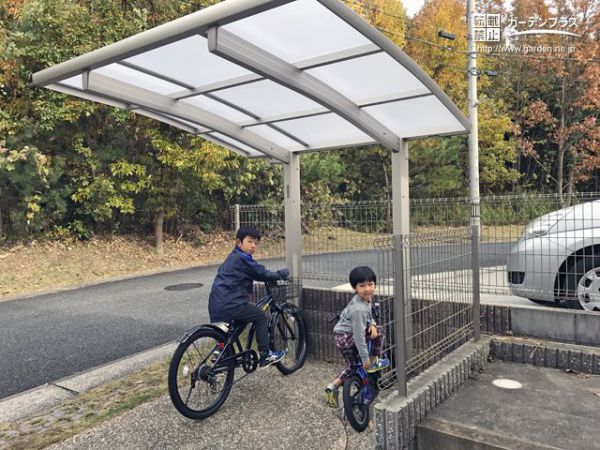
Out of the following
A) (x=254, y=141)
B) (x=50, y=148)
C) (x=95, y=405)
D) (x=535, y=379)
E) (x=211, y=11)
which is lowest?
→ (x=95, y=405)

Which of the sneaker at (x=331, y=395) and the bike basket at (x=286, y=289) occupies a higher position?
the bike basket at (x=286, y=289)

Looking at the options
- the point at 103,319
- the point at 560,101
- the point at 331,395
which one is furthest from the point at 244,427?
the point at 560,101

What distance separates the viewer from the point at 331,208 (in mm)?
4801

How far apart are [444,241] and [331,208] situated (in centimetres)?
153

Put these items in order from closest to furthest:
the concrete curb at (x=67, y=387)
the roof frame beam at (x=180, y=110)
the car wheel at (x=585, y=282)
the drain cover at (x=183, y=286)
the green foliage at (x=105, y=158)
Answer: the roof frame beam at (x=180, y=110) < the concrete curb at (x=67, y=387) < the car wheel at (x=585, y=282) < the drain cover at (x=183, y=286) < the green foliage at (x=105, y=158)

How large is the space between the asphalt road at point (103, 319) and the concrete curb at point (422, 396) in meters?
0.70

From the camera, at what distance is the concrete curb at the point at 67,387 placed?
3.80m

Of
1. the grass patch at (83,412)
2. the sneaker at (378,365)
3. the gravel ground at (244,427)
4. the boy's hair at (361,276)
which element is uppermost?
the boy's hair at (361,276)

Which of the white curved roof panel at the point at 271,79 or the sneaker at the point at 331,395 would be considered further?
the sneaker at the point at 331,395

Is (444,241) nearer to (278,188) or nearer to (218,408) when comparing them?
(218,408)

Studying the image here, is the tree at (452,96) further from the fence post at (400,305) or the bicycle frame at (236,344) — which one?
the fence post at (400,305)

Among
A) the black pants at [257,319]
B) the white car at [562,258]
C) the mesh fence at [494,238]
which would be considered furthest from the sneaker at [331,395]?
the white car at [562,258]

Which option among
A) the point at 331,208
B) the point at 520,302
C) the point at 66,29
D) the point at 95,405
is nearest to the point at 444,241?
the point at 331,208

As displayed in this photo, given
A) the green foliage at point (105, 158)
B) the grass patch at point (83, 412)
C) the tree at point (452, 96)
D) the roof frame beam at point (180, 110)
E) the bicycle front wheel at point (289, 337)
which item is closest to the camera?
the grass patch at point (83, 412)
